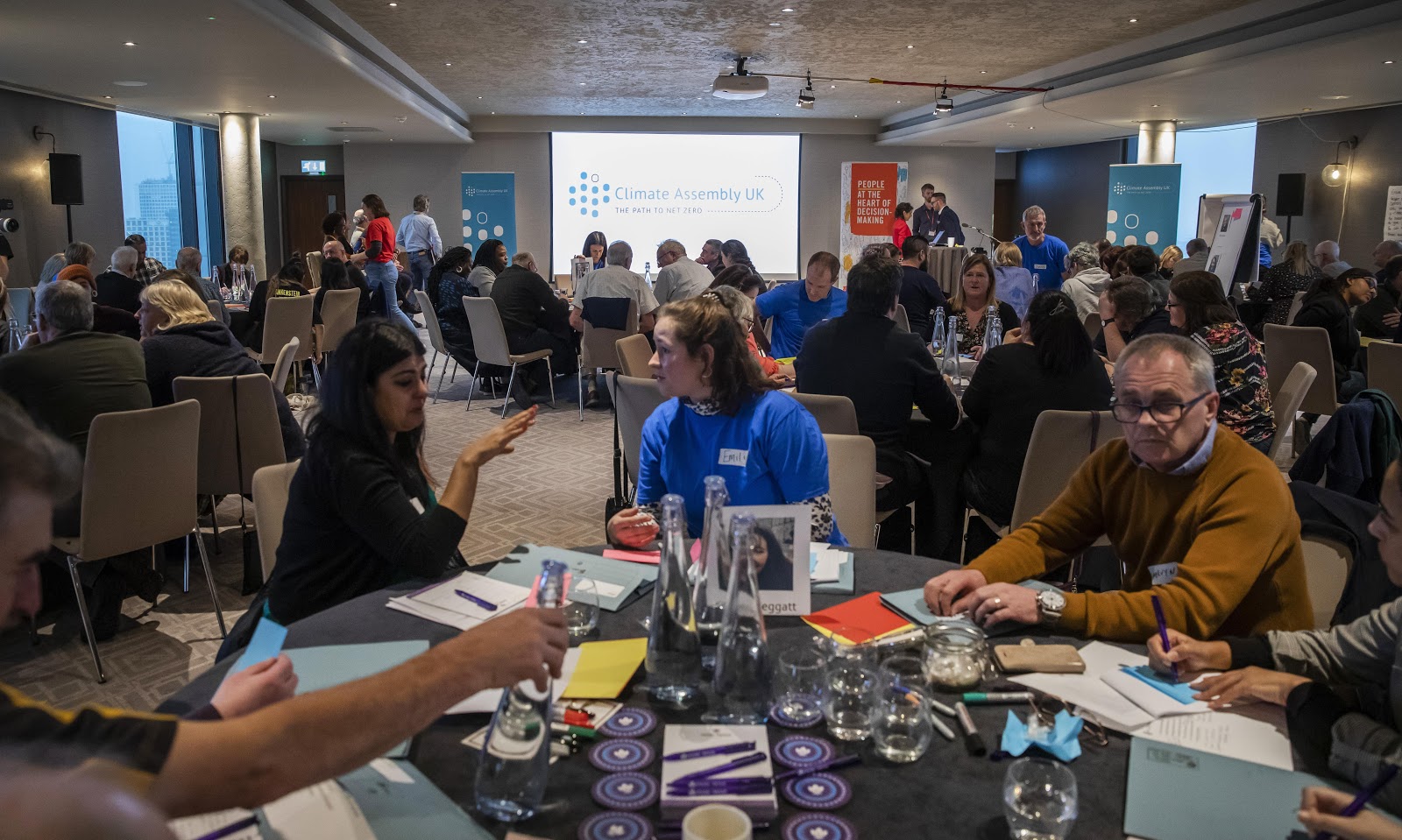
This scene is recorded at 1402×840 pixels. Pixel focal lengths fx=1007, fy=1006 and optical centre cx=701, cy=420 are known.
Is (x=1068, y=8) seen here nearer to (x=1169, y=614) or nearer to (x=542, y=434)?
(x=542, y=434)

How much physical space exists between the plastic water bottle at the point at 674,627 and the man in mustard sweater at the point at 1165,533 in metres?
0.56

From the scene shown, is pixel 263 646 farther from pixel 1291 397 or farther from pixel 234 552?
pixel 1291 397

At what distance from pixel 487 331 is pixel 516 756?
22.9ft

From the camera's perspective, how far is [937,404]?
13.3 ft

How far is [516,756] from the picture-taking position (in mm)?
1238

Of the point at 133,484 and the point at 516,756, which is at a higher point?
the point at 516,756

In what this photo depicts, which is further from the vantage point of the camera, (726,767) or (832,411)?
(832,411)

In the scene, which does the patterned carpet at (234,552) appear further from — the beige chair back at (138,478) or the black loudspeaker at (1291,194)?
the black loudspeaker at (1291,194)

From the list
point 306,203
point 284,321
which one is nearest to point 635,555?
point 284,321

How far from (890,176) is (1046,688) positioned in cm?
1350

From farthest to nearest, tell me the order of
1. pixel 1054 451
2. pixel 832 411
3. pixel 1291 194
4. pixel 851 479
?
pixel 1291 194 < pixel 832 411 < pixel 1054 451 < pixel 851 479

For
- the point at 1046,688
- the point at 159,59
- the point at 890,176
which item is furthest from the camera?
the point at 890,176

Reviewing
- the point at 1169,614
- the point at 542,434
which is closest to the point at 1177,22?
the point at 542,434

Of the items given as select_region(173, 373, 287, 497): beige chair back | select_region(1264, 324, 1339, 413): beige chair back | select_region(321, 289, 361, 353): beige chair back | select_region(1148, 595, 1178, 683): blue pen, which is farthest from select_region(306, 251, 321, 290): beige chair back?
select_region(1148, 595, 1178, 683): blue pen
